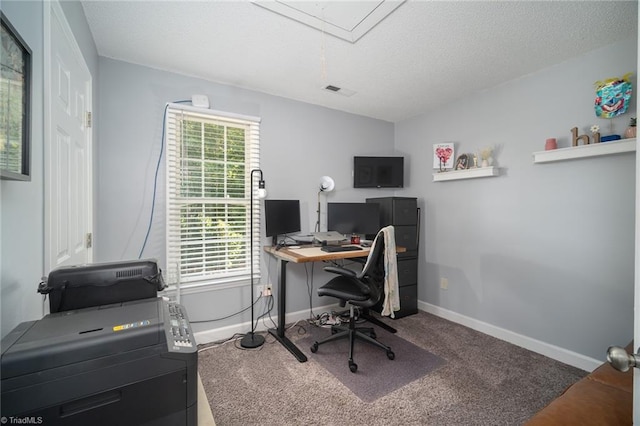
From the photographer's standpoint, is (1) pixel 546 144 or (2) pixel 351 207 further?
(2) pixel 351 207

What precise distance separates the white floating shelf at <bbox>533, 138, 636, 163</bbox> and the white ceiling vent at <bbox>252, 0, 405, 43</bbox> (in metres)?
1.73

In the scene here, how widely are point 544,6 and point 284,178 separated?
7.70 feet

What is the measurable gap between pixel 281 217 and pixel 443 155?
198cm

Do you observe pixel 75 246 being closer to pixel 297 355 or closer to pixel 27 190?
pixel 27 190

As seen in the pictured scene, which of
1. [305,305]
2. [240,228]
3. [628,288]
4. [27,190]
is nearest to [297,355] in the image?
[305,305]

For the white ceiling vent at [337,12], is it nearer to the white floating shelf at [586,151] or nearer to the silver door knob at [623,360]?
the white floating shelf at [586,151]

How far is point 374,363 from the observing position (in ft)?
7.23

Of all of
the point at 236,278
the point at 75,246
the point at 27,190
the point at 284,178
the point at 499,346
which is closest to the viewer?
the point at 27,190

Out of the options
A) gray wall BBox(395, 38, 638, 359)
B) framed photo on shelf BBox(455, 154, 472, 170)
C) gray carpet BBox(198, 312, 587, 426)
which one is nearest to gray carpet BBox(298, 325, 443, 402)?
gray carpet BBox(198, 312, 587, 426)

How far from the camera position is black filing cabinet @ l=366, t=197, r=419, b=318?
3.16 meters

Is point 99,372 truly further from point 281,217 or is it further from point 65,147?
point 281,217

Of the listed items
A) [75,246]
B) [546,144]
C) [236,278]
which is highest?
[546,144]

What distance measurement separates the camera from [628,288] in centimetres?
194

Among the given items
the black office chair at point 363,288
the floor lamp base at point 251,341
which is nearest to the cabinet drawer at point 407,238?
the black office chair at point 363,288
